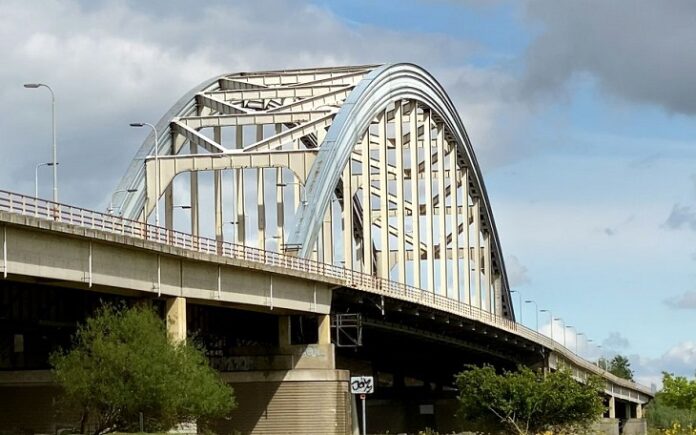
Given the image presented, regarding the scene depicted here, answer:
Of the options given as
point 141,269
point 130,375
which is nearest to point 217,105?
point 141,269

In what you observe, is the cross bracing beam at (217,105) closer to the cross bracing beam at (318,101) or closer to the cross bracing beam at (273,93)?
the cross bracing beam at (273,93)

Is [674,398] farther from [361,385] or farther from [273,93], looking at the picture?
[361,385]

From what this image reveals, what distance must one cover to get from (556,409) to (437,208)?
135 feet

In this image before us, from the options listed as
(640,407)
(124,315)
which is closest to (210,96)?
(124,315)

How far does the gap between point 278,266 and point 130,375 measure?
15.0 meters

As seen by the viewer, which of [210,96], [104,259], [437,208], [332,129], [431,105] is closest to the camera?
[104,259]

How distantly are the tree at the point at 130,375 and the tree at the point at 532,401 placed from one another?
1166 inches

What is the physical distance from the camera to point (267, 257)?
218ft

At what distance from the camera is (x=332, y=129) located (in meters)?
80.0

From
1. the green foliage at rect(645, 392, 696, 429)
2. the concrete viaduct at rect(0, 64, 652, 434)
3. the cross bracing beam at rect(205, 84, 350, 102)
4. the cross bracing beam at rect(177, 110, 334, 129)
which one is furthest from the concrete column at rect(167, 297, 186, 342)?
the green foliage at rect(645, 392, 696, 429)

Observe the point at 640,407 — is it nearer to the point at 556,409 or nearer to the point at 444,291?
the point at 444,291

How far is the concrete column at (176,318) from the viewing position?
56062mm

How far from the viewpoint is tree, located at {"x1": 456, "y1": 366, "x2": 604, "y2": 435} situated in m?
80.6

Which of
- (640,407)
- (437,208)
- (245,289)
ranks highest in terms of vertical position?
(437,208)
